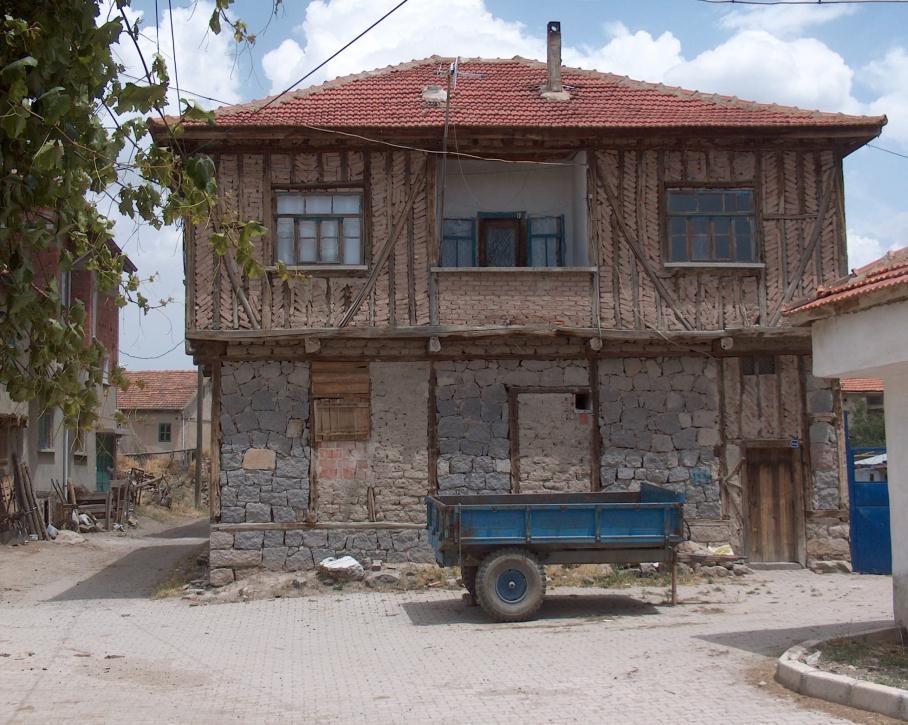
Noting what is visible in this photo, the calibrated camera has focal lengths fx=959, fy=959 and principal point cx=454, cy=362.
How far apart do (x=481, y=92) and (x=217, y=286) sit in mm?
5777

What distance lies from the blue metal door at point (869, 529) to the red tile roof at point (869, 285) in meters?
6.55

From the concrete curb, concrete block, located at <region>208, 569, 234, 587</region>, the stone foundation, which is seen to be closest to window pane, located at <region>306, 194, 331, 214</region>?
the stone foundation

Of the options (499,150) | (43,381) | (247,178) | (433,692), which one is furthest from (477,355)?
(43,381)

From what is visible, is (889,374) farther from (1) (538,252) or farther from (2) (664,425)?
(1) (538,252)

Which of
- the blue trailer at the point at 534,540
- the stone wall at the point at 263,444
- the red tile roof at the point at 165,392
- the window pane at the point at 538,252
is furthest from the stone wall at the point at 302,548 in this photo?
the red tile roof at the point at 165,392

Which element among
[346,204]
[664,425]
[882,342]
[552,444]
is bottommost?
[552,444]

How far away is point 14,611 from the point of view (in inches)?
541

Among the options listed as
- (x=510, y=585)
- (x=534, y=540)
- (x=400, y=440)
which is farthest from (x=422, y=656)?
(x=400, y=440)

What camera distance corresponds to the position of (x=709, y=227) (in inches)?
602

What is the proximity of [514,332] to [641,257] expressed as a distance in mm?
2375

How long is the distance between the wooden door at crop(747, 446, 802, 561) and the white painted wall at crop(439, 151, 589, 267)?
4519mm

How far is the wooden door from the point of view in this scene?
607 inches

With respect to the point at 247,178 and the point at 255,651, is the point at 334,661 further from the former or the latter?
the point at 247,178

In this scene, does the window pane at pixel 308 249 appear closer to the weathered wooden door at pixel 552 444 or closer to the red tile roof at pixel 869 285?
the weathered wooden door at pixel 552 444
